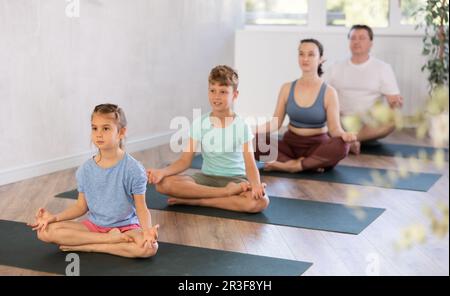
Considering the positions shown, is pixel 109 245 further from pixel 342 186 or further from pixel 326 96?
pixel 326 96

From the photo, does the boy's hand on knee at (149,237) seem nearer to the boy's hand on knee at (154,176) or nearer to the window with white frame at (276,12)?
the boy's hand on knee at (154,176)

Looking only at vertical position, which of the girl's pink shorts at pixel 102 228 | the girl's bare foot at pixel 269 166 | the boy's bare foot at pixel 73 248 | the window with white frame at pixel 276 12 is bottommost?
the girl's bare foot at pixel 269 166

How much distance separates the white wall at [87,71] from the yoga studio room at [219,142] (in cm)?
1

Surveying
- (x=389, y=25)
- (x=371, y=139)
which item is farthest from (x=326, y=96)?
(x=389, y=25)

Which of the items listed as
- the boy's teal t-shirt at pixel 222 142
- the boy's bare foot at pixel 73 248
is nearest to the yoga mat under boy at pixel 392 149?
the boy's teal t-shirt at pixel 222 142

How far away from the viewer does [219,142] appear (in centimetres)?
376

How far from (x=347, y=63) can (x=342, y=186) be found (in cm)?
172

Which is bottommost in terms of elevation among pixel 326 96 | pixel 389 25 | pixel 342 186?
pixel 342 186

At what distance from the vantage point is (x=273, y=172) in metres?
4.85

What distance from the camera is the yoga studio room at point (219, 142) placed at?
9.55ft

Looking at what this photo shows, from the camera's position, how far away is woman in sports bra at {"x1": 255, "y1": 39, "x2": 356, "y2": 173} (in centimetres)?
472

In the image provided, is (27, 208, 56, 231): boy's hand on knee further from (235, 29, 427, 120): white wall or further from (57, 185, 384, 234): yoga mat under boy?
(235, 29, 427, 120): white wall
